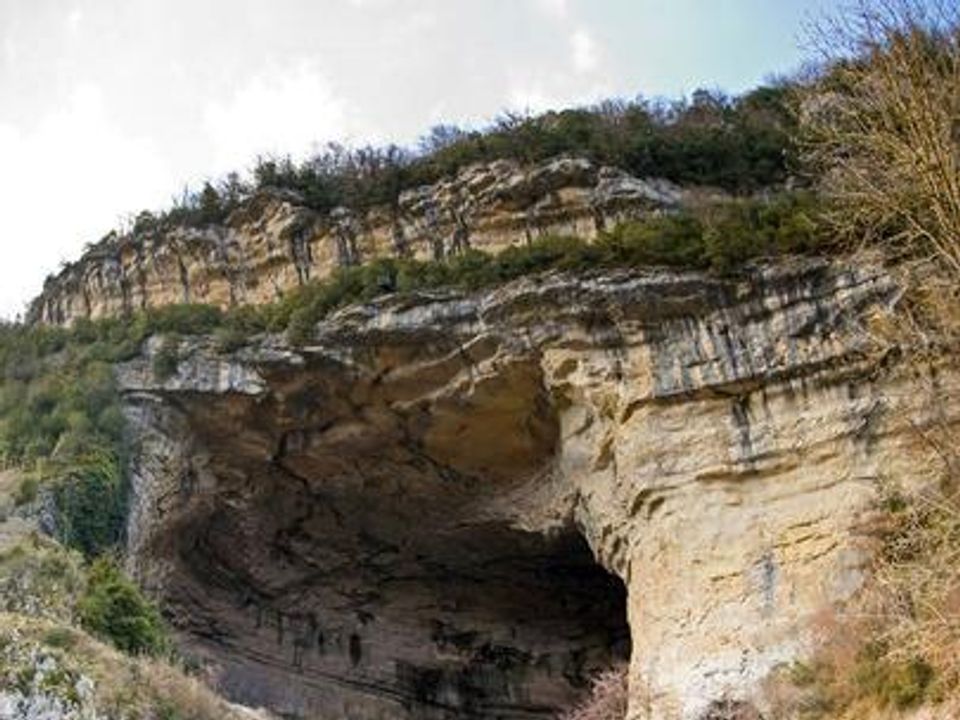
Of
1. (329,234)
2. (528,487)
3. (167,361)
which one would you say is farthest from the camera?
(329,234)

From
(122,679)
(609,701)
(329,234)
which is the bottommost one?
(609,701)

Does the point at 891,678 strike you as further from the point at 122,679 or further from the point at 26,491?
the point at 26,491

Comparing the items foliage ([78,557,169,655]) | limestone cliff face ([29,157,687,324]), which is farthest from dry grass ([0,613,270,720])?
limestone cliff face ([29,157,687,324])

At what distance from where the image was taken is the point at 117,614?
19.1 m

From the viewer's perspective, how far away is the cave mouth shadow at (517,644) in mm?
27688

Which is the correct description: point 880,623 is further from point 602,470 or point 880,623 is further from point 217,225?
point 217,225

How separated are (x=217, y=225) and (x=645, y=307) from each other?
9.84m

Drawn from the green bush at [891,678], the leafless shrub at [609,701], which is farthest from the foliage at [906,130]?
the leafless shrub at [609,701]

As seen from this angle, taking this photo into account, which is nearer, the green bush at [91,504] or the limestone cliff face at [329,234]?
the green bush at [91,504]

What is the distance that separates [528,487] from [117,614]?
8039mm

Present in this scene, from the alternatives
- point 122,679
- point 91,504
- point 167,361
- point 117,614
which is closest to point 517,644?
point 167,361

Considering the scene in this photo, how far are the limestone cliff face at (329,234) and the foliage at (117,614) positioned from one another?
7.82 m

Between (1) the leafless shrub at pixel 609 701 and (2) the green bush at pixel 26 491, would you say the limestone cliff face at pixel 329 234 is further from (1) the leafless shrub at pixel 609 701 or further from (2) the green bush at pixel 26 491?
(1) the leafless shrub at pixel 609 701

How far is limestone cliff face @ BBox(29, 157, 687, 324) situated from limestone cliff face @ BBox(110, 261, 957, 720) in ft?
7.58
